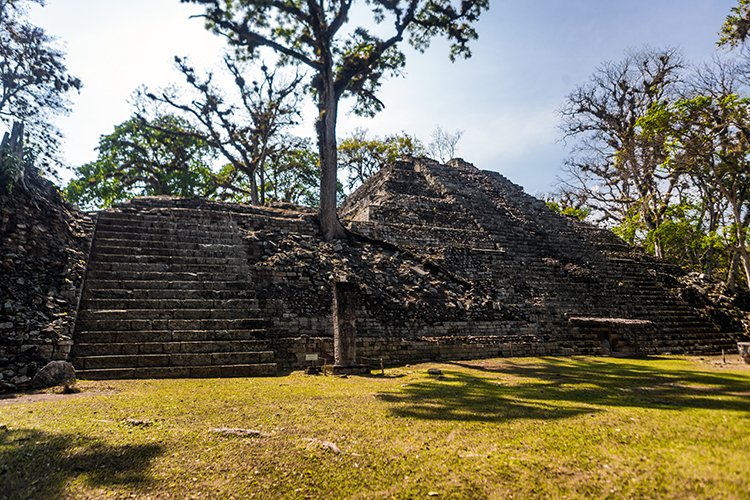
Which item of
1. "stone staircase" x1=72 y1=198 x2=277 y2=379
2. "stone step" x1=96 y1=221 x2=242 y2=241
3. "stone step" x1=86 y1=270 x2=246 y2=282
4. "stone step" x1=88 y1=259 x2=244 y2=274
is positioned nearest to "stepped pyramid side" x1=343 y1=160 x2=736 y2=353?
"stone step" x1=96 y1=221 x2=242 y2=241

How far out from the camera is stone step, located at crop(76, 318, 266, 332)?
6650mm

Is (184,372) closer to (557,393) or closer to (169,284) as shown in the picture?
(169,284)

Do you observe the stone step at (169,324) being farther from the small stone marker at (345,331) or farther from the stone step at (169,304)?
the small stone marker at (345,331)

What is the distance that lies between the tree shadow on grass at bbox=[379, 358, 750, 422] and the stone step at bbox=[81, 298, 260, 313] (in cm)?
407

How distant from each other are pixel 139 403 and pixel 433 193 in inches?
615

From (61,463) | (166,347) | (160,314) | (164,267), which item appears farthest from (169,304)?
(61,463)

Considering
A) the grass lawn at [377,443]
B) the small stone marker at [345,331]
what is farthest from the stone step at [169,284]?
the grass lawn at [377,443]

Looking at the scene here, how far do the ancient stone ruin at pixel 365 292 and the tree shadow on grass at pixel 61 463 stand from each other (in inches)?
127

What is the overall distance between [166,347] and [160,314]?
931mm

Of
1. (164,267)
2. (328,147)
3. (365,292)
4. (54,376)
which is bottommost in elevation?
(54,376)

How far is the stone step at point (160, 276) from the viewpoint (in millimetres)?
7891

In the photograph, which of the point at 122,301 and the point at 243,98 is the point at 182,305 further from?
the point at 243,98

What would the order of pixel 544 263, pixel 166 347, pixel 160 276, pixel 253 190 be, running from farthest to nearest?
pixel 253 190 < pixel 544 263 < pixel 160 276 < pixel 166 347

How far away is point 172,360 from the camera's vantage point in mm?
6355
